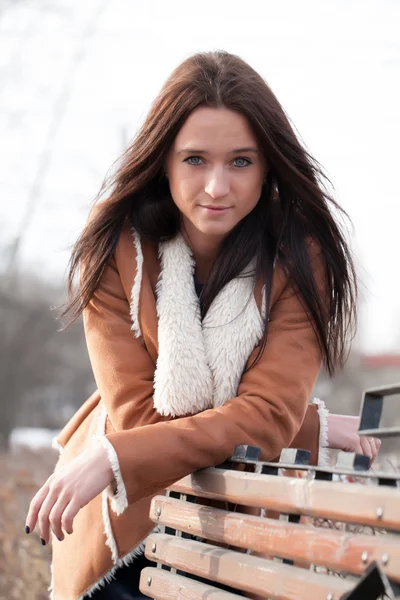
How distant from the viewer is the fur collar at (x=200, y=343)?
117 inches

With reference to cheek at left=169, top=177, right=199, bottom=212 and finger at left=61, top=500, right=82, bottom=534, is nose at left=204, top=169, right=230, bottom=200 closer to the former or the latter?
cheek at left=169, top=177, right=199, bottom=212

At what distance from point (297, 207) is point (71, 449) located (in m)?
1.00

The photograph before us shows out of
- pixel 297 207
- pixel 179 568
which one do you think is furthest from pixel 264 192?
pixel 179 568

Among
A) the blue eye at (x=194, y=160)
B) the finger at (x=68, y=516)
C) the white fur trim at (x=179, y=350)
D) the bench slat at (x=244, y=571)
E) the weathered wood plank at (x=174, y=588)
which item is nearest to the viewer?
the bench slat at (x=244, y=571)

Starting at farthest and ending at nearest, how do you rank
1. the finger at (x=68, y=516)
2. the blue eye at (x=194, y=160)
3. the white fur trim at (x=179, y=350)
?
the blue eye at (x=194, y=160)
the white fur trim at (x=179, y=350)
the finger at (x=68, y=516)

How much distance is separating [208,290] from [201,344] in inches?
8.5

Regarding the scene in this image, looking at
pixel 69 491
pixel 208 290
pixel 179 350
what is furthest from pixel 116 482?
pixel 208 290

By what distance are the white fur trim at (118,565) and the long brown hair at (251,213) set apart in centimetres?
61

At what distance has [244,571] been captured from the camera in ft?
7.52

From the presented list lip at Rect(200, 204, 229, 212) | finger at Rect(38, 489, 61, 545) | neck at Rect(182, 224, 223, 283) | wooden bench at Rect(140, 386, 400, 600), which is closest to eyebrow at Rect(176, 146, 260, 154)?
lip at Rect(200, 204, 229, 212)

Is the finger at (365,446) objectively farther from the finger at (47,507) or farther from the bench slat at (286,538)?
the finger at (47,507)

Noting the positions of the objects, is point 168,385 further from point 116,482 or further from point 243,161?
point 243,161

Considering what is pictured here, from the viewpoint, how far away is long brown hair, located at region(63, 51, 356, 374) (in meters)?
3.10

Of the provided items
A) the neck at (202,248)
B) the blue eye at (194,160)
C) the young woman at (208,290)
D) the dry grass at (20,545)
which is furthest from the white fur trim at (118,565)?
the dry grass at (20,545)
